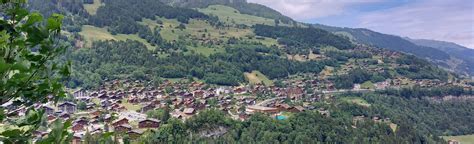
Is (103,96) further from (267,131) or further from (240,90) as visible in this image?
(267,131)

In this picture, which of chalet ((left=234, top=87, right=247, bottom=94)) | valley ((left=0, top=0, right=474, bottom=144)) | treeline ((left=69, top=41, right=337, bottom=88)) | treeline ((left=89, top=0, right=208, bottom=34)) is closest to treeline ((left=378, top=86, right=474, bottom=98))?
valley ((left=0, top=0, right=474, bottom=144))

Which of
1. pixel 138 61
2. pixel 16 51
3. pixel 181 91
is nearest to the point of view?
pixel 16 51

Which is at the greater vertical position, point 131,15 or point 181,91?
point 131,15

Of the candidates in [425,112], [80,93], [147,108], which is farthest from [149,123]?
[425,112]

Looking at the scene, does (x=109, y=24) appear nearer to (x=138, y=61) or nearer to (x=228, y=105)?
(x=138, y=61)

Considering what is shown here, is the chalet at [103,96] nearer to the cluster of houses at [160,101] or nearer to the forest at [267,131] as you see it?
the cluster of houses at [160,101]

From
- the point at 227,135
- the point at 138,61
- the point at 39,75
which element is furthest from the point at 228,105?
the point at 39,75

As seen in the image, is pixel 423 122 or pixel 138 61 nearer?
pixel 423 122
